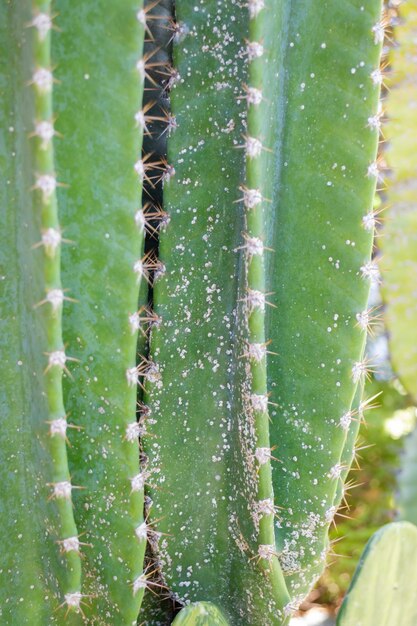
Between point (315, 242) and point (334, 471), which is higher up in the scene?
point (315, 242)

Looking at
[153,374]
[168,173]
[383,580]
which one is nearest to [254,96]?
[168,173]

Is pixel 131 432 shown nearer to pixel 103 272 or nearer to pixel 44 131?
pixel 103 272

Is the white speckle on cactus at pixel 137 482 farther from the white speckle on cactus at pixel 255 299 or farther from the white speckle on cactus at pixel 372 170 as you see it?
the white speckle on cactus at pixel 372 170

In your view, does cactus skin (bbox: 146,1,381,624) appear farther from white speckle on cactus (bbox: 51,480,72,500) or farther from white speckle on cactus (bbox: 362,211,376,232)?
white speckle on cactus (bbox: 51,480,72,500)

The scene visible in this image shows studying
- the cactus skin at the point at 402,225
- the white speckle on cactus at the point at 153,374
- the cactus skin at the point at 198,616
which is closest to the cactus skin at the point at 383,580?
the cactus skin at the point at 198,616

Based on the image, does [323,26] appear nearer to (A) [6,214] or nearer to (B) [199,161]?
(B) [199,161]

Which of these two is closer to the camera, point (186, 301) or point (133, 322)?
point (133, 322)

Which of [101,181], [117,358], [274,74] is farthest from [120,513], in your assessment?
[274,74]
